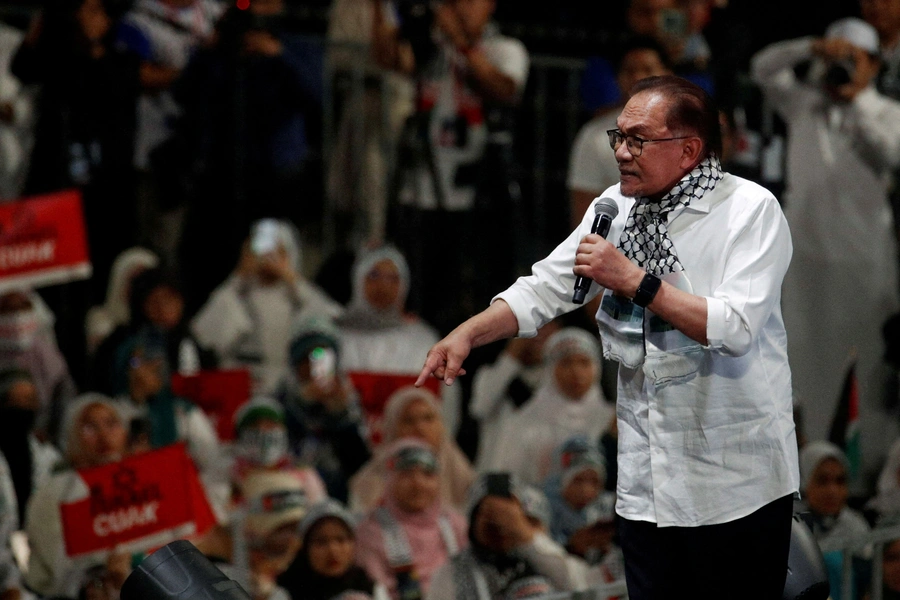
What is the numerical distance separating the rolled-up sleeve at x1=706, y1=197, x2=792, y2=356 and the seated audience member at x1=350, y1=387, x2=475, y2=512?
10.8 feet

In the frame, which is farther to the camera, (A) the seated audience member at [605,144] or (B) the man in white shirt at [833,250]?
(B) the man in white shirt at [833,250]

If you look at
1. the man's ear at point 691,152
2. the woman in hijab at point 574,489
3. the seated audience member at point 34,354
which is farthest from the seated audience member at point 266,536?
the man's ear at point 691,152

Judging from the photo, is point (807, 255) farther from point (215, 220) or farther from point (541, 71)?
point (215, 220)

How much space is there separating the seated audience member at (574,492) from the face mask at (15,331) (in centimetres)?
233

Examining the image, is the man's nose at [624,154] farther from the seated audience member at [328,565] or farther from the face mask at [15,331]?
the face mask at [15,331]

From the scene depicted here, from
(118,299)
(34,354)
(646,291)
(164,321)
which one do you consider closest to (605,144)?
(164,321)

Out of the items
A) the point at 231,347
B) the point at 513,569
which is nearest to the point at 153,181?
the point at 231,347

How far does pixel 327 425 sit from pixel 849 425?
224 cm

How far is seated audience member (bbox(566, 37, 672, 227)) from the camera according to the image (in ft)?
19.1

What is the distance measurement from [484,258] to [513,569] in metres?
2.18

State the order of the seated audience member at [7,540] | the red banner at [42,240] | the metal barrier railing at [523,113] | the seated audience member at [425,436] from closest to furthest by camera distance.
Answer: the seated audience member at [7,540], the seated audience member at [425,436], the red banner at [42,240], the metal barrier railing at [523,113]

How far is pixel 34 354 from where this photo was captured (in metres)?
6.14

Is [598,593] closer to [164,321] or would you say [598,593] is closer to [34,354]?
[164,321]

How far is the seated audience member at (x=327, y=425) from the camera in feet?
19.2
